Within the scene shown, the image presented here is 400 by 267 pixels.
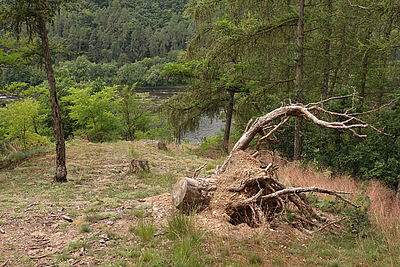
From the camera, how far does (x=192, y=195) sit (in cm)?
551

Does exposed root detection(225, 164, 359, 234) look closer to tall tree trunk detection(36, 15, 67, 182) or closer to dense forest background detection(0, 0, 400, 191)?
dense forest background detection(0, 0, 400, 191)

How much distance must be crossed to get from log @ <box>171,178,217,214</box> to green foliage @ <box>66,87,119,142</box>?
13638mm

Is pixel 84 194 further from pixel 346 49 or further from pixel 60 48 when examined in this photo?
pixel 346 49

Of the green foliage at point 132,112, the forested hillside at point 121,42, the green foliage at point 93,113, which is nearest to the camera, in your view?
the green foliage at point 93,113

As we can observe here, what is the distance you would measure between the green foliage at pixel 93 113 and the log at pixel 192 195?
13638 mm

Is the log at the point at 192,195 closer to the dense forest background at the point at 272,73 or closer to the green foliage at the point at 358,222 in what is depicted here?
the dense forest background at the point at 272,73

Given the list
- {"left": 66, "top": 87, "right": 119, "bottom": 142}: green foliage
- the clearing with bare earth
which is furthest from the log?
{"left": 66, "top": 87, "right": 119, "bottom": 142}: green foliage

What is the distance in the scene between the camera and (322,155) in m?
11.7

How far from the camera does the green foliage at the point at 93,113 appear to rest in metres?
18.1

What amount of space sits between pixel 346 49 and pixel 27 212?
1344cm

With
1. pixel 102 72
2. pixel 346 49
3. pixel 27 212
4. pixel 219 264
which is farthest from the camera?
pixel 102 72

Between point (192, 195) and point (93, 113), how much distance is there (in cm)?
1481

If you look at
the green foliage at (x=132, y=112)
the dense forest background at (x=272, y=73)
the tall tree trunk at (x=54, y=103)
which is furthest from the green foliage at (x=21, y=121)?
the green foliage at (x=132, y=112)

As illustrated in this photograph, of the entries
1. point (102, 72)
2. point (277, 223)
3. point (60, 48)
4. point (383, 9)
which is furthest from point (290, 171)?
point (102, 72)
